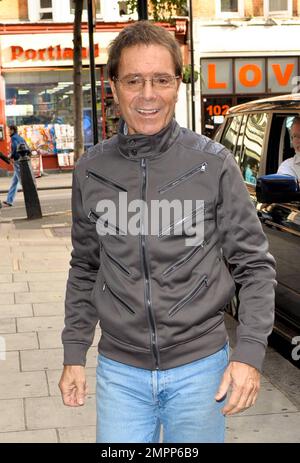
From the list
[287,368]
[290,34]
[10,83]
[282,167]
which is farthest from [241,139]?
[290,34]

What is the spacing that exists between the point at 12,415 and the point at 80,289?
91.5 inches

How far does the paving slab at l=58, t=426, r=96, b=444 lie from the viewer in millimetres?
4413

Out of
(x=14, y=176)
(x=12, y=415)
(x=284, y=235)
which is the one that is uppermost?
(x=284, y=235)

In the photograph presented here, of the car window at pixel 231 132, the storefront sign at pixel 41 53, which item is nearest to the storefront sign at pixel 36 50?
the storefront sign at pixel 41 53

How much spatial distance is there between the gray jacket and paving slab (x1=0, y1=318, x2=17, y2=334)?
4399mm

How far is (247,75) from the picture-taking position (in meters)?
28.1

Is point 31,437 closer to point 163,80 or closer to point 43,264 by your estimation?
point 163,80

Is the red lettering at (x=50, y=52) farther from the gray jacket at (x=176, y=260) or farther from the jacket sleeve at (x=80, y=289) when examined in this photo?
the gray jacket at (x=176, y=260)

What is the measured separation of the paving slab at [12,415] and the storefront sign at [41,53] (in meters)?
22.8

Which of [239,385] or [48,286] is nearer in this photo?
[239,385]

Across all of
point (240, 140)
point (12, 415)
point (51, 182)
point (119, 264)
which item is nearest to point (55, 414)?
point (12, 415)

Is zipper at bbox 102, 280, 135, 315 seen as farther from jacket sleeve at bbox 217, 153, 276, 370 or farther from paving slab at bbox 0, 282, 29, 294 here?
paving slab at bbox 0, 282, 29, 294

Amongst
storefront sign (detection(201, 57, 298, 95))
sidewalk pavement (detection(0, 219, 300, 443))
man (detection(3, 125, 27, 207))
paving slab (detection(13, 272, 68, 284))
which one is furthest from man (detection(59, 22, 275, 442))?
storefront sign (detection(201, 57, 298, 95))

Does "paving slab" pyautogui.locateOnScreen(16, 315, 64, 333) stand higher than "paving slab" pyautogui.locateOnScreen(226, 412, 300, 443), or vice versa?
"paving slab" pyautogui.locateOnScreen(226, 412, 300, 443)
